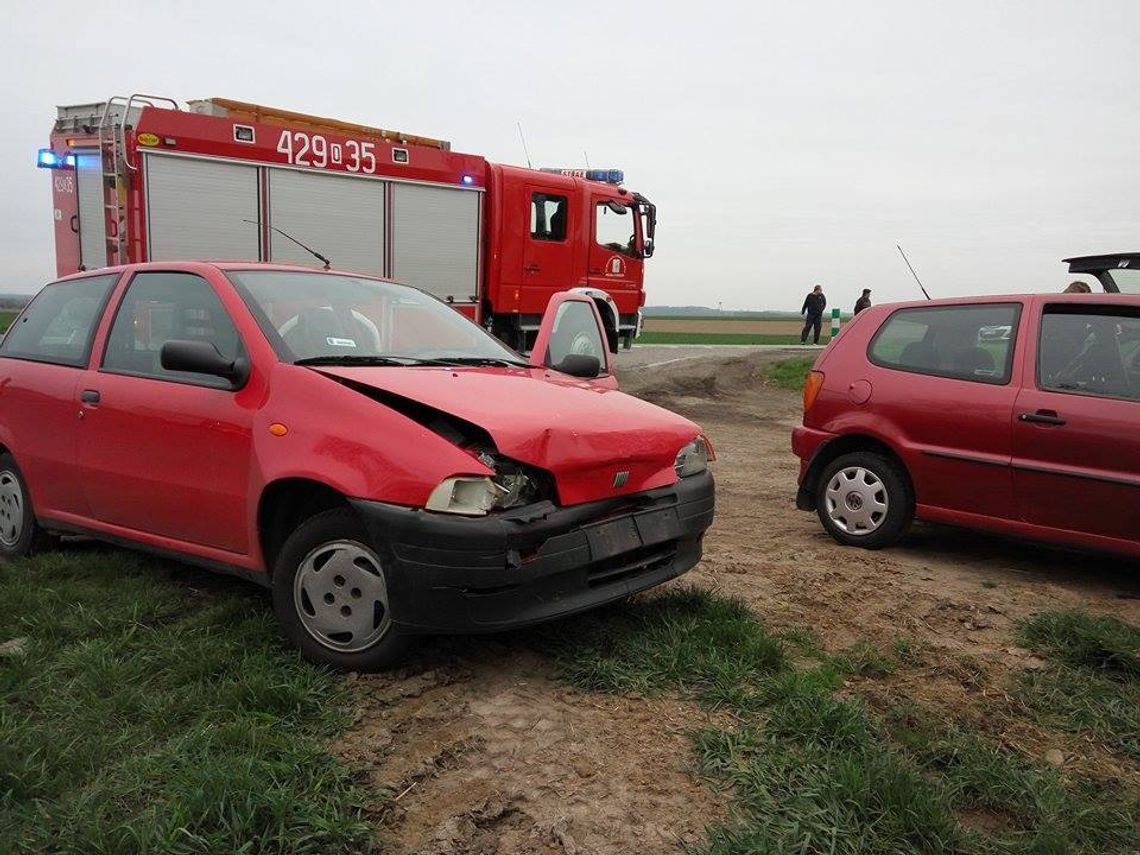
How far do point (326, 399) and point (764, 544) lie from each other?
10.4ft

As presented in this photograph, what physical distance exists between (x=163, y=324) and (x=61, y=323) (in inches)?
40.3

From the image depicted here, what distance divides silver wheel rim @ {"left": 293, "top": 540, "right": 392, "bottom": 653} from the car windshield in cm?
87

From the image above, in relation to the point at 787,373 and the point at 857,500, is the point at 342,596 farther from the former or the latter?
the point at 787,373

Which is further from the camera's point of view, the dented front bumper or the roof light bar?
the roof light bar

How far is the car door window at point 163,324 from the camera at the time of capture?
3.98 metres

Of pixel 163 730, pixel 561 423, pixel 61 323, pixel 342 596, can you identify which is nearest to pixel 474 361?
pixel 561 423

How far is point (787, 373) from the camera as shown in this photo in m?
18.5

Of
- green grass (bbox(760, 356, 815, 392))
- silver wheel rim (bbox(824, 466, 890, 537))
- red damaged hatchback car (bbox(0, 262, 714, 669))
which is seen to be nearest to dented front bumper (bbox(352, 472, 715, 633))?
red damaged hatchback car (bbox(0, 262, 714, 669))

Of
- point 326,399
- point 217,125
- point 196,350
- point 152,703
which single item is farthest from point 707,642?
point 217,125

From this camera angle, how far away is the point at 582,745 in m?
2.92

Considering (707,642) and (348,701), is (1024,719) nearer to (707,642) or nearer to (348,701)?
(707,642)

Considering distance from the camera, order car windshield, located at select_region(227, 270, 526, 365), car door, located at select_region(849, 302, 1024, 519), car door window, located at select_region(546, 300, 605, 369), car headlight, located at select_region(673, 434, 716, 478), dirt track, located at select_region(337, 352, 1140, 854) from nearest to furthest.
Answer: dirt track, located at select_region(337, 352, 1140, 854) < car windshield, located at select_region(227, 270, 526, 365) < car headlight, located at select_region(673, 434, 716, 478) < car door, located at select_region(849, 302, 1024, 519) < car door window, located at select_region(546, 300, 605, 369)

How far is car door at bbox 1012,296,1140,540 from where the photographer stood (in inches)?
186

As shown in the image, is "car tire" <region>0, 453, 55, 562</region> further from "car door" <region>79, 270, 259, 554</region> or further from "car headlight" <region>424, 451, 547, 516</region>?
"car headlight" <region>424, 451, 547, 516</region>
